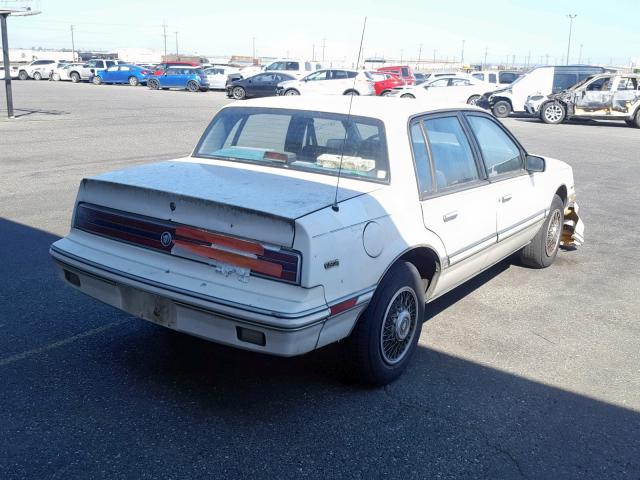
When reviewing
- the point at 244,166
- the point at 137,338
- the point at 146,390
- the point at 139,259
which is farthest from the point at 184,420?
the point at 244,166

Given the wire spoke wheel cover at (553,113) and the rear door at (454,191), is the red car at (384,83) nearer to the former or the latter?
the wire spoke wheel cover at (553,113)

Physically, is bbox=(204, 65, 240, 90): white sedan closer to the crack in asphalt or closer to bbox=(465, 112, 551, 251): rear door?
bbox=(465, 112, 551, 251): rear door

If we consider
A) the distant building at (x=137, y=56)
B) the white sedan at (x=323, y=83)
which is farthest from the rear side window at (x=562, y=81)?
the distant building at (x=137, y=56)

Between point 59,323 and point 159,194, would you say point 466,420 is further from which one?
point 59,323

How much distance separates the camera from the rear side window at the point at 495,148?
17.0 feet

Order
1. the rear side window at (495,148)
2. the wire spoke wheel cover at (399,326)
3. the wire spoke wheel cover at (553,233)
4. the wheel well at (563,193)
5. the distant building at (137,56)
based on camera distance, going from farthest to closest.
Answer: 1. the distant building at (137,56)
2. the wheel well at (563,193)
3. the wire spoke wheel cover at (553,233)
4. the rear side window at (495,148)
5. the wire spoke wheel cover at (399,326)

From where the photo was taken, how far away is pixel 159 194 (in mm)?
3779

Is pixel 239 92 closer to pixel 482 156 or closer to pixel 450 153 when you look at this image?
pixel 482 156

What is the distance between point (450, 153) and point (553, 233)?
227 centimetres

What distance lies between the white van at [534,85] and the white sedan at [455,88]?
157 cm

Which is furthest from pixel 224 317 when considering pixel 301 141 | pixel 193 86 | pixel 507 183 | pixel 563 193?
pixel 193 86

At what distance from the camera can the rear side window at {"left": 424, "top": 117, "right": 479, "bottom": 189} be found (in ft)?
15.0

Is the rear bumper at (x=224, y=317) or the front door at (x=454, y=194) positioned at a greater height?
the front door at (x=454, y=194)

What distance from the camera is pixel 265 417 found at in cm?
363
